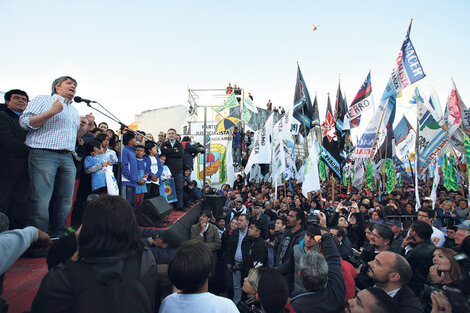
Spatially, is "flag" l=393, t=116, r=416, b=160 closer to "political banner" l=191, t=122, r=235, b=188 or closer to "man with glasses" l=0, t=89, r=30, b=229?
"political banner" l=191, t=122, r=235, b=188

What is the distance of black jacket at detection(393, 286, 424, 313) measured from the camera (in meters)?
2.28

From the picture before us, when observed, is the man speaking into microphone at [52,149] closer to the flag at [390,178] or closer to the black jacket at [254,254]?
the black jacket at [254,254]

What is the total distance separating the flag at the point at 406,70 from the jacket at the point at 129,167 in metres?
8.84

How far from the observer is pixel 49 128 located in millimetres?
3117

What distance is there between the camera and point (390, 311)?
1.96 metres

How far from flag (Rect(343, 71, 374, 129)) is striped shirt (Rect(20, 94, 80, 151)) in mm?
10847

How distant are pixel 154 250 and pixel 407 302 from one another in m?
2.56

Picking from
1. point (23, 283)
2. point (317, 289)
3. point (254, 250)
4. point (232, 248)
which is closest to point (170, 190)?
point (232, 248)

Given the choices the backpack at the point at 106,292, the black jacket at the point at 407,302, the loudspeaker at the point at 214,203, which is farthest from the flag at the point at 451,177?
the backpack at the point at 106,292

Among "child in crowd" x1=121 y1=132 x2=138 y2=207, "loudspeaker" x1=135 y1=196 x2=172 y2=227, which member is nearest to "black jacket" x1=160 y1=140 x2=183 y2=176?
"child in crowd" x1=121 y1=132 x2=138 y2=207

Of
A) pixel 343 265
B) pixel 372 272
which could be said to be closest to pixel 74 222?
pixel 343 265

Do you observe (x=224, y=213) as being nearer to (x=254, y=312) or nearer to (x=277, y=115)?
(x=254, y=312)

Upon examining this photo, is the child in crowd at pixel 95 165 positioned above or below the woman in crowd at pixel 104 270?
above

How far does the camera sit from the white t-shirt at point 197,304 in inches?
60.8
